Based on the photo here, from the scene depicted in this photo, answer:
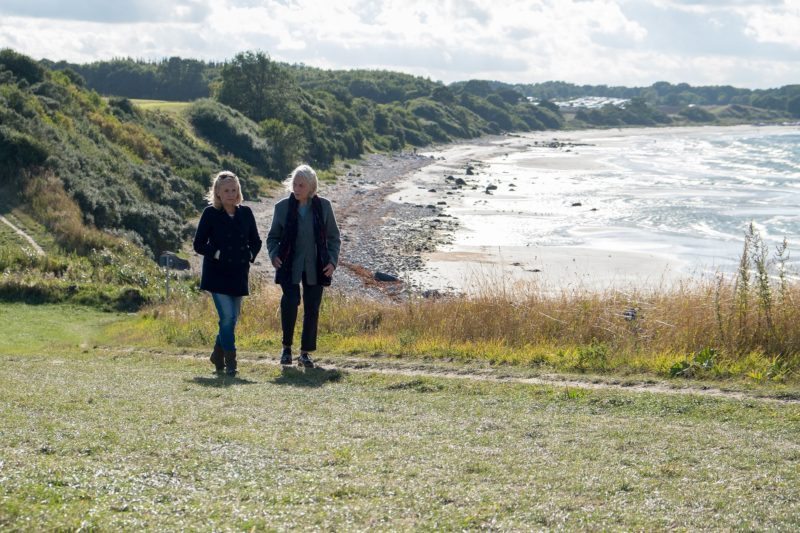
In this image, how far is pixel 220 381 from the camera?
8516 mm

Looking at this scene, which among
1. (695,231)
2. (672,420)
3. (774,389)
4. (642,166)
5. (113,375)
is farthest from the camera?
(642,166)

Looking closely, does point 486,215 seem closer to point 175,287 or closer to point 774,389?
point 175,287

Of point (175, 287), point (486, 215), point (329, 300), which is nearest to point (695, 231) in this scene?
point (486, 215)

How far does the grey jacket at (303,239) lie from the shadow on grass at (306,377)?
92 cm

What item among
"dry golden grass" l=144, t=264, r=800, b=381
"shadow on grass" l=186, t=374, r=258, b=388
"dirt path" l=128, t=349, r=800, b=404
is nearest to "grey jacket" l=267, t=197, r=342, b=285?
"dirt path" l=128, t=349, r=800, b=404

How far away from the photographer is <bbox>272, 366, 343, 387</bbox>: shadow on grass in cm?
845

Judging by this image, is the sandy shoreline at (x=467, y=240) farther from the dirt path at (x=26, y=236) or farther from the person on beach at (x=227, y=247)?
the dirt path at (x=26, y=236)

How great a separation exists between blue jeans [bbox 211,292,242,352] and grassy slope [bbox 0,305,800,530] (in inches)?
42.3

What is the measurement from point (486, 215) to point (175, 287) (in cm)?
2820

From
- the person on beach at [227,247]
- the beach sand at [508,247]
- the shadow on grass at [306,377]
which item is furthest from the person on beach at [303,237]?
Answer: the beach sand at [508,247]

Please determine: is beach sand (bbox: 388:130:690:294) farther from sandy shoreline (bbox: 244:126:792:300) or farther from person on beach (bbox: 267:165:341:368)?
person on beach (bbox: 267:165:341:368)

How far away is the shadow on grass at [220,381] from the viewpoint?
8262mm

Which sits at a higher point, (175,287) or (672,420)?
(672,420)

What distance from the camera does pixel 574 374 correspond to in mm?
8633
